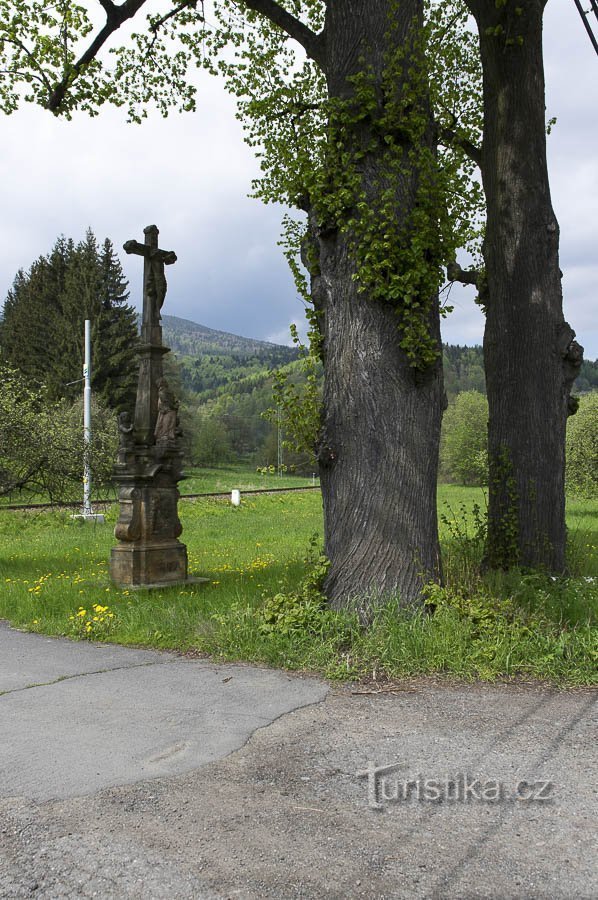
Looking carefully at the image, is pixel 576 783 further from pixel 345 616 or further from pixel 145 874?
pixel 345 616

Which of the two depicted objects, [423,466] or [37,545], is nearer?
[423,466]

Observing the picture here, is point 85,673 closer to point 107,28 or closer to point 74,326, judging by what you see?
point 107,28

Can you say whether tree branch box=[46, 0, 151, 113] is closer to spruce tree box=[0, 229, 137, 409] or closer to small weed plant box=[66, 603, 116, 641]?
small weed plant box=[66, 603, 116, 641]

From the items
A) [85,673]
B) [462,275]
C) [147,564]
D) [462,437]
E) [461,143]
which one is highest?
[461,143]

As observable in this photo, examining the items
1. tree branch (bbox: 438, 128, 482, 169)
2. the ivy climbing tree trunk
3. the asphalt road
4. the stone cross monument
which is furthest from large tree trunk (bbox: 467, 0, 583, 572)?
the stone cross monument

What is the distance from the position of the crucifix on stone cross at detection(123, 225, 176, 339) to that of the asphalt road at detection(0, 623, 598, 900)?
6.28m

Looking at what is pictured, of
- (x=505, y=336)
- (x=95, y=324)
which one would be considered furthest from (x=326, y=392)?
(x=95, y=324)

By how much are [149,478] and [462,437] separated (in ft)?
201

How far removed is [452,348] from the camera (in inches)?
6457

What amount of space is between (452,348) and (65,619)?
16233 cm

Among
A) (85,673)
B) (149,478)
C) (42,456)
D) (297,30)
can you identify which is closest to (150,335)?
(149,478)

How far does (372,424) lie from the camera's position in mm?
6574

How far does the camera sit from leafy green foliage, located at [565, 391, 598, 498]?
94.8 feet

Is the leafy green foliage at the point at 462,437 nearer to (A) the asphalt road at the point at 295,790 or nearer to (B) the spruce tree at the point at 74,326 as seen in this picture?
(B) the spruce tree at the point at 74,326
